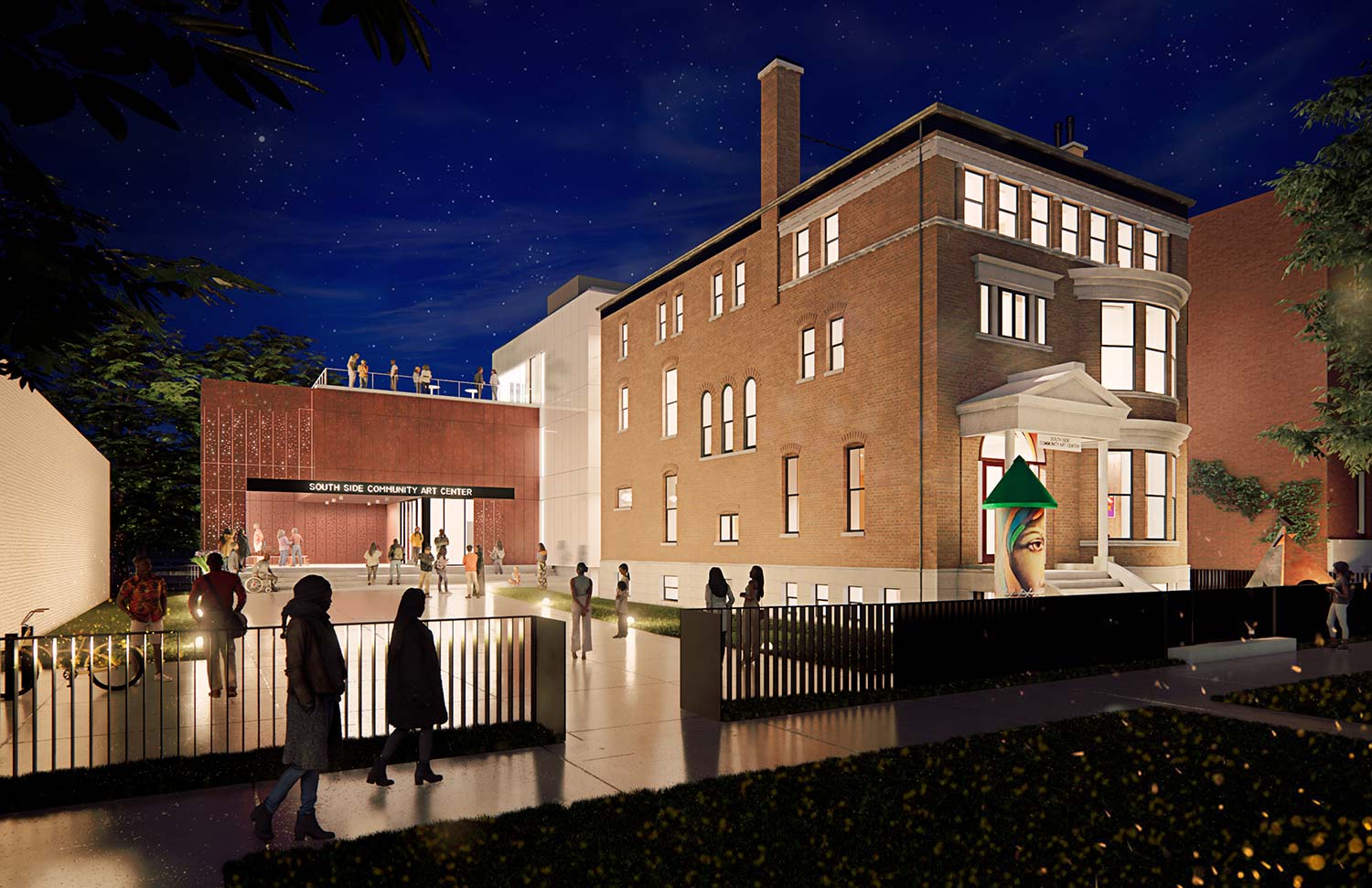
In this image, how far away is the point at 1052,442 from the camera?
869 inches

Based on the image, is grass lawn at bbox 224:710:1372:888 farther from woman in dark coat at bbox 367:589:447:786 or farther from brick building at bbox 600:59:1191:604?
brick building at bbox 600:59:1191:604

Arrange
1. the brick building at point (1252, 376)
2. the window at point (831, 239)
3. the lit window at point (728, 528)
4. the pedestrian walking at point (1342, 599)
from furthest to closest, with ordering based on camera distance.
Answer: the brick building at point (1252, 376) < the lit window at point (728, 528) < the window at point (831, 239) < the pedestrian walking at point (1342, 599)

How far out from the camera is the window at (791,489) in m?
27.3

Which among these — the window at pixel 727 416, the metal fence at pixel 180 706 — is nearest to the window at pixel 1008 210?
the window at pixel 727 416

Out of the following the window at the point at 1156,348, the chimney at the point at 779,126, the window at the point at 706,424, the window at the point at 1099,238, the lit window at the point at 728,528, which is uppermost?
the chimney at the point at 779,126

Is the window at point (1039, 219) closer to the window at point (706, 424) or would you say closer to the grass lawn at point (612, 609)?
the window at point (706, 424)

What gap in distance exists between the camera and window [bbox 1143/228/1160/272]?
88.6 feet

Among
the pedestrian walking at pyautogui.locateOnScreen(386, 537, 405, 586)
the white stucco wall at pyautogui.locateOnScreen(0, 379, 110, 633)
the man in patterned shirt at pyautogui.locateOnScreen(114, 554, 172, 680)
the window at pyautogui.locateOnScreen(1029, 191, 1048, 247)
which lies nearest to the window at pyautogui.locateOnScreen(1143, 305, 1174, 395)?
the window at pyautogui.locateOnScreen(1029, 191, 1048, 247)

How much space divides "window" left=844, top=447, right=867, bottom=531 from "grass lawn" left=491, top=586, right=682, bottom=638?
556 cm

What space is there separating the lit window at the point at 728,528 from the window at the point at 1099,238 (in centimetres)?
1345

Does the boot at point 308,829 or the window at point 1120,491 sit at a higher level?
the window at point 1120,491

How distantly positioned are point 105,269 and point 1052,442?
21579 mm

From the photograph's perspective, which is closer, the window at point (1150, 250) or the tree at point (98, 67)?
the tree at point (98, 67)

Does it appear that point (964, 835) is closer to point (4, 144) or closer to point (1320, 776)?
point (1320, 776)
